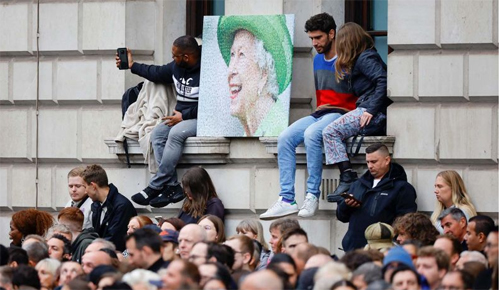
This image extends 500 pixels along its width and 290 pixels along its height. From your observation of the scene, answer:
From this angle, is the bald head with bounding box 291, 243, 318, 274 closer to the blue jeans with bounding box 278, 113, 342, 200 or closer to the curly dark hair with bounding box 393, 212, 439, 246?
the curly dark hair with bounding box 393, 212, 439, 246

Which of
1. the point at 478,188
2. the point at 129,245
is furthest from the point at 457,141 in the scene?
the point at 129,245

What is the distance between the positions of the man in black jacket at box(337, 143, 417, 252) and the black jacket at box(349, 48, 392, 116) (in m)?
0.83

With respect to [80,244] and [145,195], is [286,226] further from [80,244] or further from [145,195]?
[145,195]

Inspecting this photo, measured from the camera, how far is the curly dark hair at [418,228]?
51.4 ft

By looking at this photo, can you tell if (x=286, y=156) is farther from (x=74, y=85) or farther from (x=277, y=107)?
(x=74, y=85)

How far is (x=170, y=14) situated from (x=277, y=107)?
2.07 metres

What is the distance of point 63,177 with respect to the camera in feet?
66.0

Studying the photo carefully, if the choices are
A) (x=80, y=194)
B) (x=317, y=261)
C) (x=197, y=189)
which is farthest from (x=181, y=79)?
(x=317, y=261)

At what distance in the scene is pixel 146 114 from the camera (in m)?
19.6

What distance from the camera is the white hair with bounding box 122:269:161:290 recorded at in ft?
43.9

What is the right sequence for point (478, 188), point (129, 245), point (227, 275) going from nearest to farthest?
1. point (227, 275)
2. point (129, 245)
3. point (478, 188)

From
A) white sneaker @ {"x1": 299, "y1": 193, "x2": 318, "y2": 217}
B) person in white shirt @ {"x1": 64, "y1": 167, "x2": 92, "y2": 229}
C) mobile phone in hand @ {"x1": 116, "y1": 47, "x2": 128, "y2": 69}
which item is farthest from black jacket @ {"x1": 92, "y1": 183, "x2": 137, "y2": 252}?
white sneaker @ {"x1": 299, "y1": 193, "x2": 318, "y2": 217}

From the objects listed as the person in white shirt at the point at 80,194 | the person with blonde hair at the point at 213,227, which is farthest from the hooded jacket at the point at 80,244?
the person with blonde hair at the point at 213,227

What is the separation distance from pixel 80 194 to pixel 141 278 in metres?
5.31
